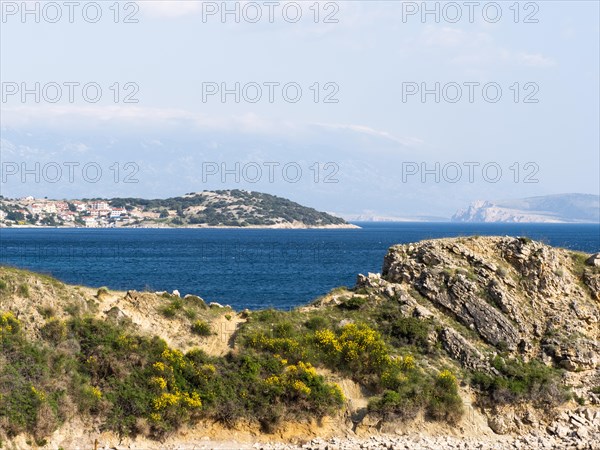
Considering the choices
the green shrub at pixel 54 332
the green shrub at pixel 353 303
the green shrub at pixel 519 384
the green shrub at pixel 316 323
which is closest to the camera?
the green shrub at pixel 54 332

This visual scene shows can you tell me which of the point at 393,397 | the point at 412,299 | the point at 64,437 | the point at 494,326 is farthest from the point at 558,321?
the point at 64,437

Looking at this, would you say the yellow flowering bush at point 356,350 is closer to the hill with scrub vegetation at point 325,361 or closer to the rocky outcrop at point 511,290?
the hill with scrub vegetation at point 325,361

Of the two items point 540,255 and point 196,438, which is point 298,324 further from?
point 540,255

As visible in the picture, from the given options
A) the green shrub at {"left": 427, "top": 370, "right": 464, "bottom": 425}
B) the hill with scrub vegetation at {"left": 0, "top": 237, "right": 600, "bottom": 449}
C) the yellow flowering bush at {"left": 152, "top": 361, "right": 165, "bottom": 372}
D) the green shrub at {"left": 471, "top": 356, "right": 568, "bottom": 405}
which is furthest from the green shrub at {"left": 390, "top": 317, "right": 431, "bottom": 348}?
the yellow flowering bush at {"left": 152, "top": 361, "right": 165, "bottom": 372}

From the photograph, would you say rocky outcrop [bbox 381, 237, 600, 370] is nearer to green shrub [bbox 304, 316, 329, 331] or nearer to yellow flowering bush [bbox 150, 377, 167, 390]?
green shrub [bbox 304, 316, 329, 331]

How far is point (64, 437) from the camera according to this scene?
33250 millimetres

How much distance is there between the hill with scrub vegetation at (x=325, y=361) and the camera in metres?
35.0

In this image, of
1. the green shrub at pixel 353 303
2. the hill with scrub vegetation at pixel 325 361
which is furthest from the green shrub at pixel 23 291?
the green shrub at pixel 353 303

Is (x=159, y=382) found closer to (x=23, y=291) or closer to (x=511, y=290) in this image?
(x=23, y=291)

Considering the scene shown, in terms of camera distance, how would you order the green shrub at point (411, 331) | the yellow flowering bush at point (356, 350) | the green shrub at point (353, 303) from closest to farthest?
the yellow flowering bush at point (356, 350)
the green shrub at point (411, 331)
the green shrub at point (353, 303)

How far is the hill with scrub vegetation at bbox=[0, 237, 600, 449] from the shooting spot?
1377 inches

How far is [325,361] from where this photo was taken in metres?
39.4

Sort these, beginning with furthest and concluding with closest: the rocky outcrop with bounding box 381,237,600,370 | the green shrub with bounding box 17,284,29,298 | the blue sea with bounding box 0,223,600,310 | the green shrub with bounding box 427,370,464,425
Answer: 1. the blue sea with bounding box 0,223,600,310
2. the rocky outcrop with bounding box 381,237,600,370
3. the green shrub with bounding box 17,284,29,298
4. the green shrub with bounding box 427,370,464,425

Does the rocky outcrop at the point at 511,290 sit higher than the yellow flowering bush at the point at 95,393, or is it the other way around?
the rocky outcrop at the point at 511,290
